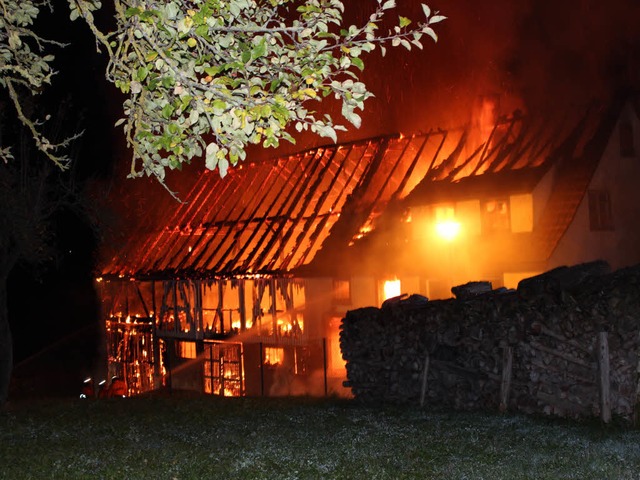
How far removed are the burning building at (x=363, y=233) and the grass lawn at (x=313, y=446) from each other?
8570 millimetres

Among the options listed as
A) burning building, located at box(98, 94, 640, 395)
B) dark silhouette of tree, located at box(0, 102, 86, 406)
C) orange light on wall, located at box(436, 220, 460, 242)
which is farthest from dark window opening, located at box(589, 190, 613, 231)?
dark silhouette of tree, located at box(0, 102, 86, 406)

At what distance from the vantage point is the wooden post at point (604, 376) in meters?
13.2

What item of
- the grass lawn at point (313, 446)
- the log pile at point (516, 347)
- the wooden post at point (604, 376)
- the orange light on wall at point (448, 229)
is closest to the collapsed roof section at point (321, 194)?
the orange light on wall at point (448, 229)

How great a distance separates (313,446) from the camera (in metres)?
11.5

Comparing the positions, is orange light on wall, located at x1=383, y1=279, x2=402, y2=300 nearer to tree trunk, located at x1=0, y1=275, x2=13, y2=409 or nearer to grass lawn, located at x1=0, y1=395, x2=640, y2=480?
grass lawn, located at x1=0, y1=395, x2=640, y2=480

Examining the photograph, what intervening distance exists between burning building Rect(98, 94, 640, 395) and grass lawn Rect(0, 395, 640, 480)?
857cm

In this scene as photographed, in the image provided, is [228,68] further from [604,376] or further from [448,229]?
[448,229]

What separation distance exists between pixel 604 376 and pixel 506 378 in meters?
2.10

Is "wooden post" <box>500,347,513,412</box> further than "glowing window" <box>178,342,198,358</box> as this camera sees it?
No

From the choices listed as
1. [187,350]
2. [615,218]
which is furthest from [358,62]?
Result: [187,350]

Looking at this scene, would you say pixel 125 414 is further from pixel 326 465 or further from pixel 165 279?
pixel 165 279

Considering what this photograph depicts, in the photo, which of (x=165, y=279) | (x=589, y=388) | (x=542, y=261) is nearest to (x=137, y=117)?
(x=589, y=388)

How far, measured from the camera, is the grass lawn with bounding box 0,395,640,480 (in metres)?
9.81

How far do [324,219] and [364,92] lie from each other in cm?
2103
